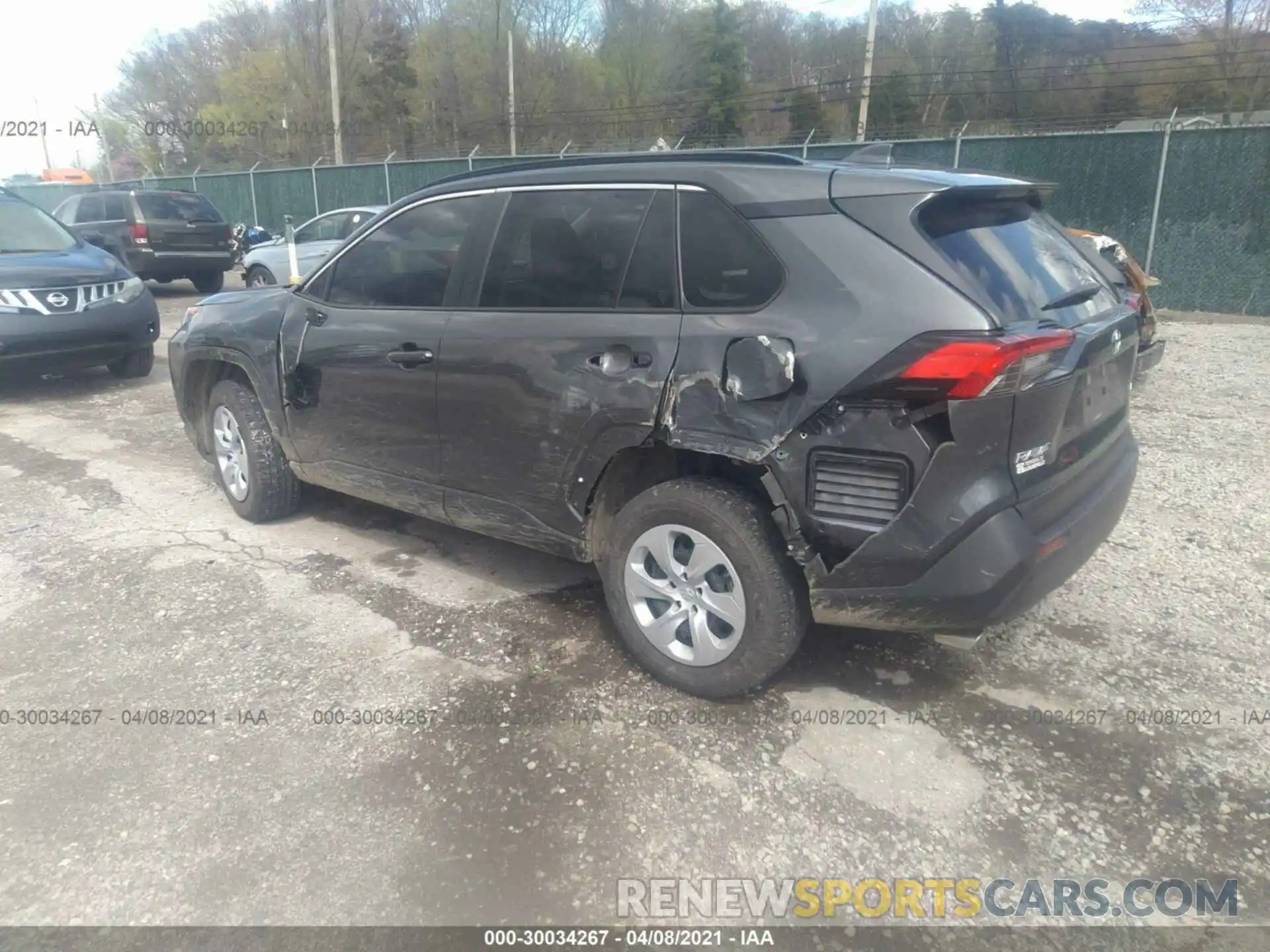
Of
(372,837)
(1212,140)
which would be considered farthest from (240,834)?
(1212,140)

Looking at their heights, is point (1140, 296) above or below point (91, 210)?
below

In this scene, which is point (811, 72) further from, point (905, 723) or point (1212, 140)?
point (905, 723)

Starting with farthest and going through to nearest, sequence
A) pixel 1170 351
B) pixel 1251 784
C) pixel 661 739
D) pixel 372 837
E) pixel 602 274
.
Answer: pixel 1170 351 → pixel 602 274 → pixel 661 739 → pixel 1251 784 → pixel 372 837

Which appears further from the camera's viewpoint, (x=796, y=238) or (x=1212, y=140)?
(x=1212, y=140)

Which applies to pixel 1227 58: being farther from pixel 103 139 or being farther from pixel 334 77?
pixel 103 139

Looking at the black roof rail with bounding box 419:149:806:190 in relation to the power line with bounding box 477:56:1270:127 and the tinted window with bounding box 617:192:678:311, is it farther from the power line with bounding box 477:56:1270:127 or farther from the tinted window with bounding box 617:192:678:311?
the power line with bounding box 477:56:1270:127

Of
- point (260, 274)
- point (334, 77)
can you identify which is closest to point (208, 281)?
point (260, 274)

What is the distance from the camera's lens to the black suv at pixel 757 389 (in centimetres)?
261

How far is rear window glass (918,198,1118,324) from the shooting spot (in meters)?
2.69

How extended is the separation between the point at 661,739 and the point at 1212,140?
11882 millimetres

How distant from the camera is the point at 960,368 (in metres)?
2.49

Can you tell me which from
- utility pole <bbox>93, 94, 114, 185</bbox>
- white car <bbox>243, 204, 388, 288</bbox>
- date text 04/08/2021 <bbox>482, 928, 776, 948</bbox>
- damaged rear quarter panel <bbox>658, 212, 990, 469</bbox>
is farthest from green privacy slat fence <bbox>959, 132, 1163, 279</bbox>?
utility pole <bbox>93, 94, 114, 185</bbox>

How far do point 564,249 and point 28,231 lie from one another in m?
7.44

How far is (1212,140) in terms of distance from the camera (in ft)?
36.4
